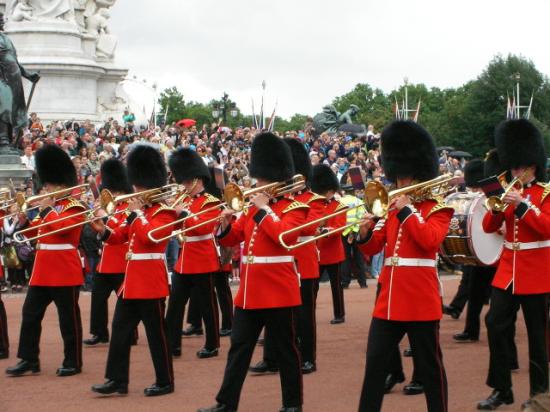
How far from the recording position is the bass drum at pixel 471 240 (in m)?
8.91

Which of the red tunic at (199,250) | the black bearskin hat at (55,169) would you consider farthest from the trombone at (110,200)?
the red tunic at (199,250)

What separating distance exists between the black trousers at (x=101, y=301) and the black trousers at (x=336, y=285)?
6.95 ft

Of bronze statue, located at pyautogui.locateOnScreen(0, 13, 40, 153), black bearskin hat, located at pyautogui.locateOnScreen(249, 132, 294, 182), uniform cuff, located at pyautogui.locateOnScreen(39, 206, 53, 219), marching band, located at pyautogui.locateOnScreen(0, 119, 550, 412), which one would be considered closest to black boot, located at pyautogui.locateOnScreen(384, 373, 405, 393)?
marching band, located at pyautogui.locateOnScreen(0, 119, 550, 412)

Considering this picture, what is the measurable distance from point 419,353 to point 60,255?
3567mm

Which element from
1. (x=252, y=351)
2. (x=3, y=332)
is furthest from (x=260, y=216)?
(x=3, y=332)

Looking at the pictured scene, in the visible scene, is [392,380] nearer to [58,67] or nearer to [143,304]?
[143,304]

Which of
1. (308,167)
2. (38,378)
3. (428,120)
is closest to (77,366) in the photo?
(38,378)

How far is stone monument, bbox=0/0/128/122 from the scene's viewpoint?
25.1 m

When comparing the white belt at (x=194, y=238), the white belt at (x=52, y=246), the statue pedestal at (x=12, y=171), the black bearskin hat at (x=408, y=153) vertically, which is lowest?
the white belt at (x=52, y=246)

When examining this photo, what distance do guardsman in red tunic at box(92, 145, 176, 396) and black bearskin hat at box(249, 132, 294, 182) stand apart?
90 centimetres

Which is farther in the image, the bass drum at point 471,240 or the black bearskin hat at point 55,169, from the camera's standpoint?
the black bearskin hat at point 55,169

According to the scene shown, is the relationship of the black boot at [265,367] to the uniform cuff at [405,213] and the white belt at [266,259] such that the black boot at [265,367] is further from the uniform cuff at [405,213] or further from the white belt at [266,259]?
the uniform cuff at [405,213]

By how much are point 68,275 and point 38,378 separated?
0.86 metres

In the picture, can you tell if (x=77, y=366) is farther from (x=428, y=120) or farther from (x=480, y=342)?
(x=428, y=120)
